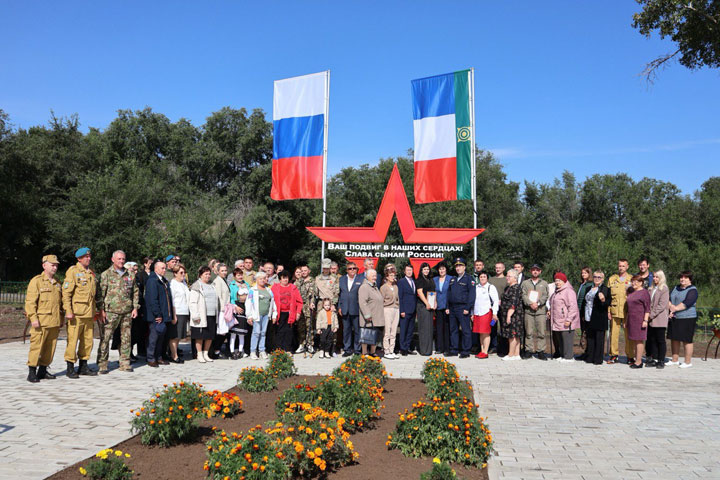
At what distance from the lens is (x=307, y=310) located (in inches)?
436

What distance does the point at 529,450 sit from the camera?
515 centimetres

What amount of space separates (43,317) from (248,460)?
5553mm

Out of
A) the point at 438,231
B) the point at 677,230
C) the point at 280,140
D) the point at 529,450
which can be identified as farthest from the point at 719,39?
the point at 677,230

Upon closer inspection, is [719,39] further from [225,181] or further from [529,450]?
[225,181]

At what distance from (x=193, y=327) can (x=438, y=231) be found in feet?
19.7

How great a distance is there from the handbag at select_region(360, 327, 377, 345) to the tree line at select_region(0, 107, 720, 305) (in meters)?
11.6

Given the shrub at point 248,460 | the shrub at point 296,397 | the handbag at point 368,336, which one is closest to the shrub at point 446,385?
the shrub at point 296,397

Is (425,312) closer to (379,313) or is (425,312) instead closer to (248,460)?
(379,313)

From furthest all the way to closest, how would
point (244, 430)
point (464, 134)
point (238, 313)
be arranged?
point (464, 134), point (238, 313), point (244, 430)

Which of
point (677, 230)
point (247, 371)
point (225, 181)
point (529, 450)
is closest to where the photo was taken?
point (529, 450)

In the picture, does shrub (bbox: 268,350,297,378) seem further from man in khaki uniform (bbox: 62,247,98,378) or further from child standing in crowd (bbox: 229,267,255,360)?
man in khaki uniform (bbox: 62,247,98,378)

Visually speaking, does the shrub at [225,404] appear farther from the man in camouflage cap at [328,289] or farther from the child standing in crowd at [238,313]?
the man in camouflage cap at [328,289]

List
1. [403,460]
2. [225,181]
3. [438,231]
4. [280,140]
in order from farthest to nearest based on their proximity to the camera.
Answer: [225,181] → [280,140] → [438,231] → [403,460]

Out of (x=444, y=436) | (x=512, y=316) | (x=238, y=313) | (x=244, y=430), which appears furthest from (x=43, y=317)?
(x=512, y=316)
